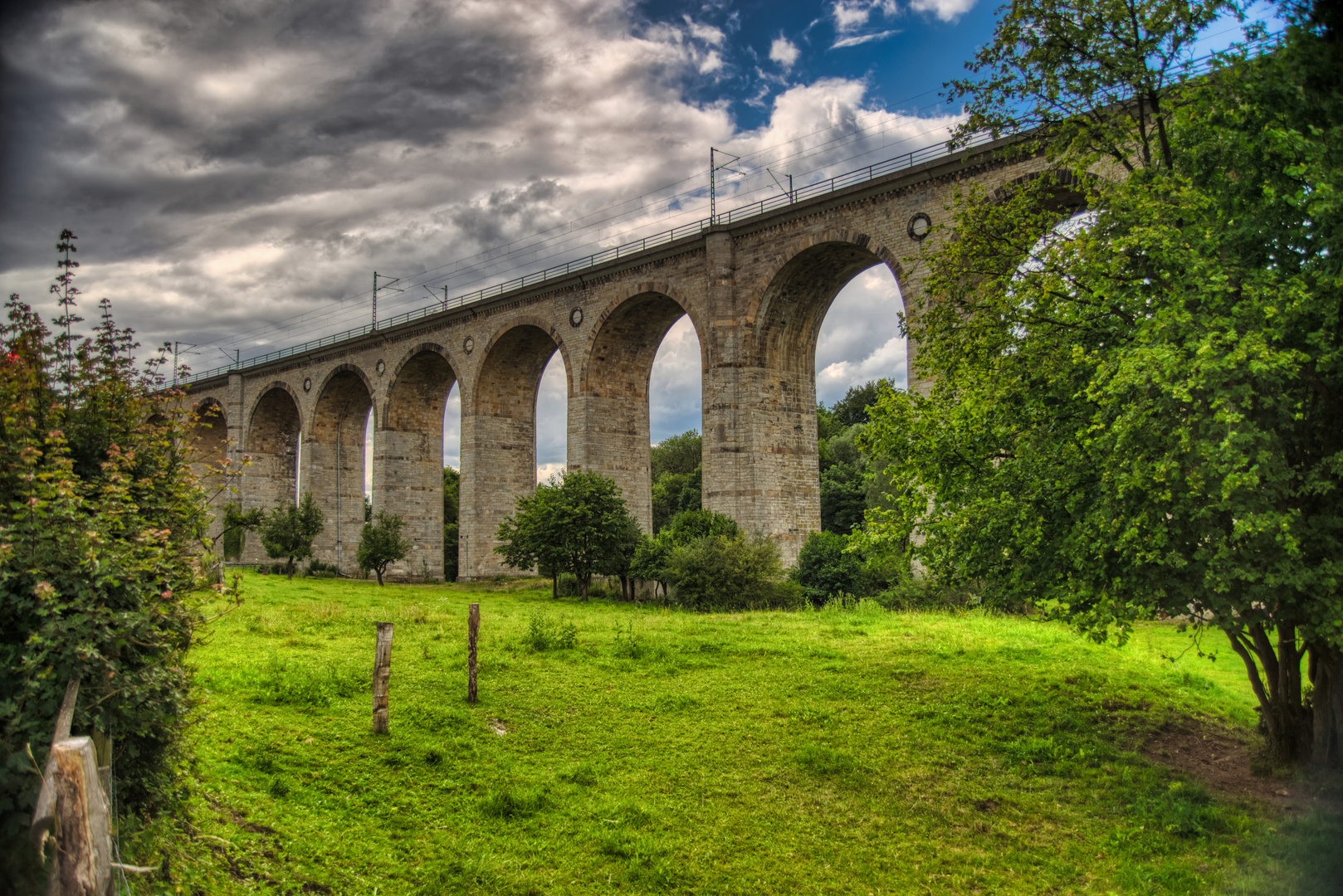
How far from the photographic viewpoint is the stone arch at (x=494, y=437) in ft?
113

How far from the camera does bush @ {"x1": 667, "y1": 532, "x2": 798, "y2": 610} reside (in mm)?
21594

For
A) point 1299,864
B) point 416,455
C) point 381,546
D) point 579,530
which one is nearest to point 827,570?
point 579,530

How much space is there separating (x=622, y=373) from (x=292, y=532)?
1698 cm

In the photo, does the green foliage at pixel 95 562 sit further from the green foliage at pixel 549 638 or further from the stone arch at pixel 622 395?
the stone arch at pixel 622 395

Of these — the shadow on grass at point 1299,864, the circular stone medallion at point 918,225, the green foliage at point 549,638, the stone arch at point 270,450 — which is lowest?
the shadow on grass at point 1299,864

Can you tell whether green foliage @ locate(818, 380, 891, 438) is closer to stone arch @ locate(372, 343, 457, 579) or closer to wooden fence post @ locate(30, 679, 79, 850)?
stone arch @ locate(372, 343, 457, 579)

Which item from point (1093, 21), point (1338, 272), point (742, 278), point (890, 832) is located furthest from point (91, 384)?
point (742, 278)

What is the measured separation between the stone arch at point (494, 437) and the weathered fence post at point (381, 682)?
25.7 metres

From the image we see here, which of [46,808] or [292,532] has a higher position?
[292,532]

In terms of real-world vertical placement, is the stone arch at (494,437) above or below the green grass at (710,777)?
above

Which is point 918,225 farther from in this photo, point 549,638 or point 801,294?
point 549,638

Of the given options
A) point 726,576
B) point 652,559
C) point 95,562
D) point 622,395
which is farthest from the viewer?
point 622,395

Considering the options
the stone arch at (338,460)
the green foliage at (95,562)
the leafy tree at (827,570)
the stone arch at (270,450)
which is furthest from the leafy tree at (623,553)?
the stone arch at (270,450)

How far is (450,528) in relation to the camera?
52375 mm
